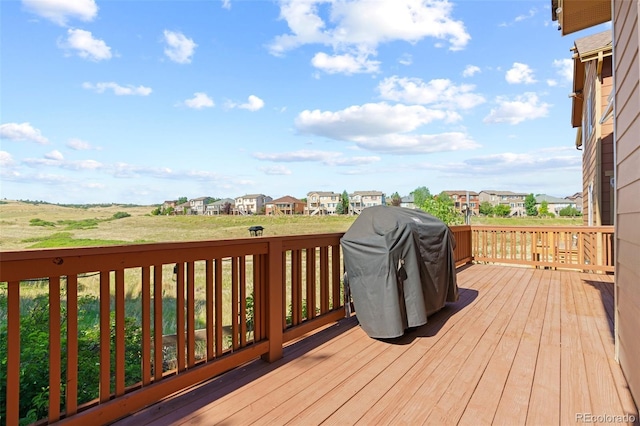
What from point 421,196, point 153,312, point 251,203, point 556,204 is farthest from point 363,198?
Result: point 153,312

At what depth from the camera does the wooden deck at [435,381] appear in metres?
1.63

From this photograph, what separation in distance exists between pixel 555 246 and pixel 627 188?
16.4 feet

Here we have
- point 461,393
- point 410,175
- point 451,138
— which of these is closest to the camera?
point 461,393

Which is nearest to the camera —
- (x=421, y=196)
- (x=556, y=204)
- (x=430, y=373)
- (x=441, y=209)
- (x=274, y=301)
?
(x=430, y=373)

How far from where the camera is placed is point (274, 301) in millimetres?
2314

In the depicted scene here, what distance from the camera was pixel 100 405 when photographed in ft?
4.95

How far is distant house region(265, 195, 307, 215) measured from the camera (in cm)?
6468

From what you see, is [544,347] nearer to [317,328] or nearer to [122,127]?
[317,328]

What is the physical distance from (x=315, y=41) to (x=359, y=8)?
19.8 ft

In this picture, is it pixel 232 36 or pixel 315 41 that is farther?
pixel 315 41

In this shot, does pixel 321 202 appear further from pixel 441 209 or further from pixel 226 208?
pixel 441 209

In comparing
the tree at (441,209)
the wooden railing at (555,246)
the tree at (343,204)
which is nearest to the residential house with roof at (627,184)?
the wooden railing at (555,246)

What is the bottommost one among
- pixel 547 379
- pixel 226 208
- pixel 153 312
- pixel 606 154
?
pixel 547 379

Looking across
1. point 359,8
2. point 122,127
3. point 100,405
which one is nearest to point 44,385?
point 100,405
